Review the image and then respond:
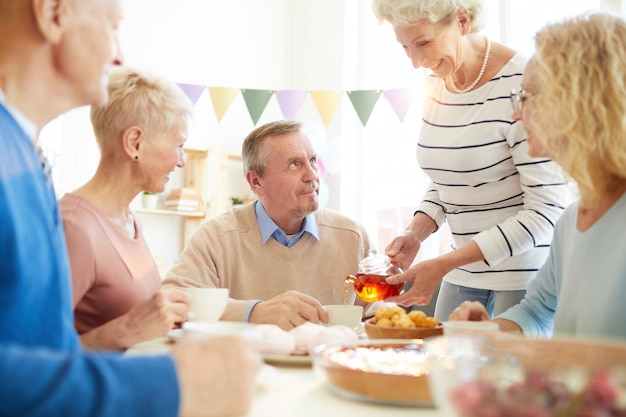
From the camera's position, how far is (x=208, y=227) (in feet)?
7.19

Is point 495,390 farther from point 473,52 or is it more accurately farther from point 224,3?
point 224,3

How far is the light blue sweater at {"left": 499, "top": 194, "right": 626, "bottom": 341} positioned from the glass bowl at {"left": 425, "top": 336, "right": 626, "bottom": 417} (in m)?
0.65

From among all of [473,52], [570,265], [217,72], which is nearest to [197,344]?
[570,265]

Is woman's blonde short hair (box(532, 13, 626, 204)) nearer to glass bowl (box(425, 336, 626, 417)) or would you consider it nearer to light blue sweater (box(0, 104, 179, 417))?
glass bowl (box(425, 336, 626, 417))

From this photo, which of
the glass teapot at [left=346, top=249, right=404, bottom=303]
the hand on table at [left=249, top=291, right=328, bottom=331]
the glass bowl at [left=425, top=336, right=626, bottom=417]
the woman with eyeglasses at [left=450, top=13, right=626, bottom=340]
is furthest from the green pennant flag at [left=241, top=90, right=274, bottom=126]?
the glass bowl at [left=425, top=336, right=626, bottom=417]

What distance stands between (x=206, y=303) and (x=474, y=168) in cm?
103

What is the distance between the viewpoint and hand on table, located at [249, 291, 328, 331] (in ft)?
5.13

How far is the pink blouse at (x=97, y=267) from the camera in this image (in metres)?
1.34

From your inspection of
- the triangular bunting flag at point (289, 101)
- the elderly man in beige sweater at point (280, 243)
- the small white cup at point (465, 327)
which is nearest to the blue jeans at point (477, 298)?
the elderly man in beige sweater at point (280, 243)

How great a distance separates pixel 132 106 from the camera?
1608 millimetres

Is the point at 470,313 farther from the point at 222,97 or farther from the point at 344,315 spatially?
the point at 222,97

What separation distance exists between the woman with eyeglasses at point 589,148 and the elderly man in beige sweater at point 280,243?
0.85 meters

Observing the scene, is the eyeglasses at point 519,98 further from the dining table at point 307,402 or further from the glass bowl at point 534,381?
the glass bowl at point 534,381

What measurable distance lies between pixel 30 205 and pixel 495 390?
2.08 feet
